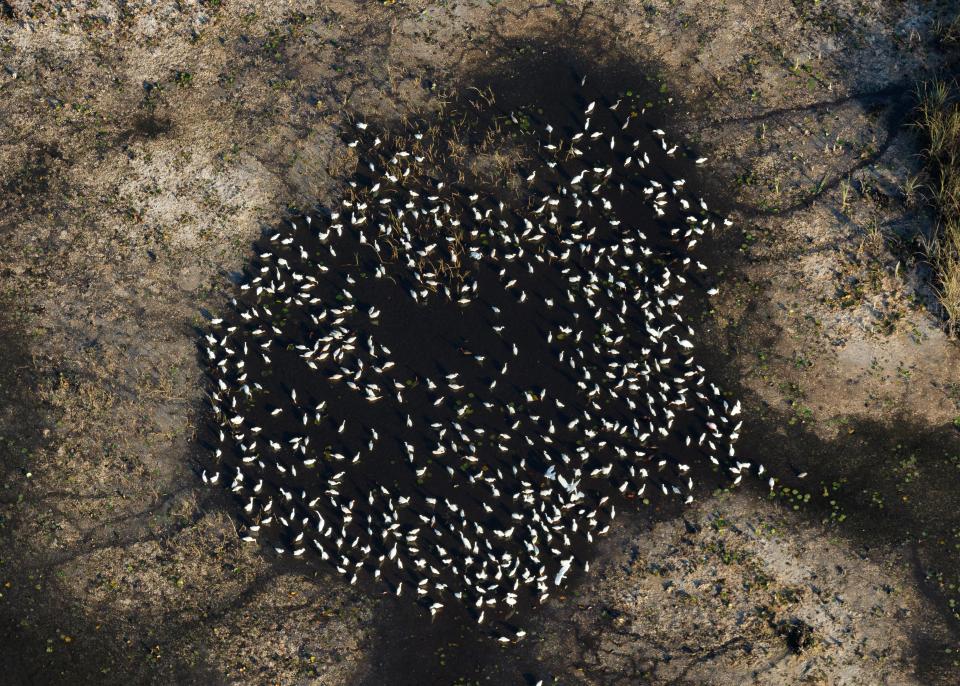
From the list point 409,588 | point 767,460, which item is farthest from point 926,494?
point 409,588

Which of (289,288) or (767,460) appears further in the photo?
(289,288)

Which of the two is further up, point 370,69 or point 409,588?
point 370,69

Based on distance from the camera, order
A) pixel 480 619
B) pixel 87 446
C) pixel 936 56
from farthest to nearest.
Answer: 1. pixel 936 56
2. pixel 87 446
3. pixel 480 619

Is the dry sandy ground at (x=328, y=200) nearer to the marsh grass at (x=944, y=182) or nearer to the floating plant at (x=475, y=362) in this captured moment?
the marsh grass at (x=944, y=182)

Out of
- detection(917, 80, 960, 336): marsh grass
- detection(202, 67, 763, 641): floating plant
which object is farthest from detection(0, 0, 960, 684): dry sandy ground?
detection(202, 67, 763, 641): floating plant

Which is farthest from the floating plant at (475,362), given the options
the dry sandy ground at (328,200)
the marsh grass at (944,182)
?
the marsh grass at (944,182)

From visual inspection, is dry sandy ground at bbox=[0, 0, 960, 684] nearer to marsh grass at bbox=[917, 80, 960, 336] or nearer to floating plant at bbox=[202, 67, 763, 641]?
marsh grass at bbox=[917, 80, 960, 336]

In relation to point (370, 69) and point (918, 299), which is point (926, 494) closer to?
point (918, 299)
